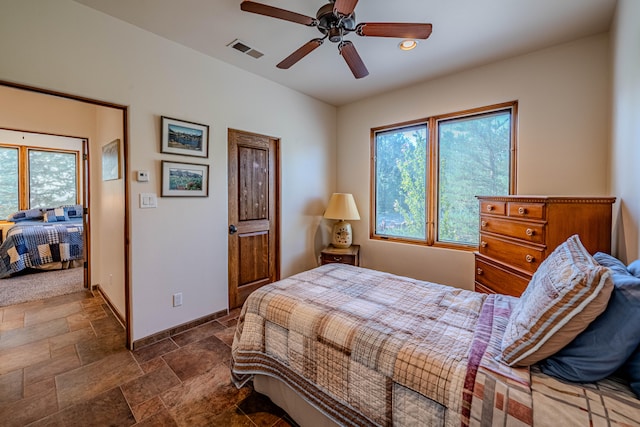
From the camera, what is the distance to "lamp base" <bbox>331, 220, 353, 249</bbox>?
3783mm

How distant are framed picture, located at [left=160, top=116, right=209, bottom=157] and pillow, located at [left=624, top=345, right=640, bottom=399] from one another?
3056 millimetres

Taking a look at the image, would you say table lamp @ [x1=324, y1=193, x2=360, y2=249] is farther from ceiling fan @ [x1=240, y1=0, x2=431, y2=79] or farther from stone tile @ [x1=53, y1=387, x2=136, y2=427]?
stone tile @ [x1=53, y1=387, x2=136, y2=427]

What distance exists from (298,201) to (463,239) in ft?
6.97

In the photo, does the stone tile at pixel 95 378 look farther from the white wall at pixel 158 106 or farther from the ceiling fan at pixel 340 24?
the ceiling fan at pixel 340 24

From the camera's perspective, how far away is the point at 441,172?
130 inches

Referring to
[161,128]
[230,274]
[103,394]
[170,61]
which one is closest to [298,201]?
[230,274]

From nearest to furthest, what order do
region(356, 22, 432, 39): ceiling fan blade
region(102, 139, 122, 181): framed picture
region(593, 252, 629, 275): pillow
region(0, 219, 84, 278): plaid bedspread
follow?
region(593, 252, 629, 275): pillow
region(356, 22, 432, 39): ceiling fan blade
region(102, 139, 122, 181): framed picture
region(0, 219, 84, 278): plaid bedspread

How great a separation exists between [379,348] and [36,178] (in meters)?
7.96

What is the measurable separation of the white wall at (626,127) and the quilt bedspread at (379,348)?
925 millimetres

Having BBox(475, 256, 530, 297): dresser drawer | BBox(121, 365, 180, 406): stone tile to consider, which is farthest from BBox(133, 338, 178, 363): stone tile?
BBox(475, 256, 530, 297): dresser drawer

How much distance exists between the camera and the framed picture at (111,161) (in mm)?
2717

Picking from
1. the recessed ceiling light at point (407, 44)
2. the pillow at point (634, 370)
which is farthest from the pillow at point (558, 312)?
the recessed ceiling light at point (407, 44)

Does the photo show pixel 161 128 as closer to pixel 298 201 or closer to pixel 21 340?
pixel 298 201

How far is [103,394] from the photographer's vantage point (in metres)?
1.81
